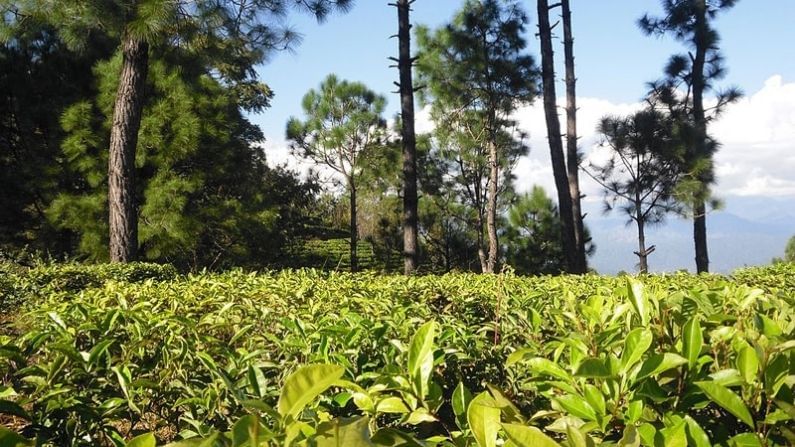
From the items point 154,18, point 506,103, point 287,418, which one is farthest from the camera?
point 506,103

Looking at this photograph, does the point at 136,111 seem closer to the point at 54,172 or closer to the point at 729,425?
the point at 54,172

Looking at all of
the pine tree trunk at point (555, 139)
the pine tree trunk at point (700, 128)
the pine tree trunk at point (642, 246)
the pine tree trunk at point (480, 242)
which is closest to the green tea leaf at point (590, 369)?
the pine tree trunk at point (555, 139)

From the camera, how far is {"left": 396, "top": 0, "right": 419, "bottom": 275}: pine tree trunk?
996cm

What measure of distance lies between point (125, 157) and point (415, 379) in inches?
315

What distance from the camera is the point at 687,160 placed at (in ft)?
49.6

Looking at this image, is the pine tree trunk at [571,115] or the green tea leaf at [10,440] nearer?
the green tea leaf at [10,440]

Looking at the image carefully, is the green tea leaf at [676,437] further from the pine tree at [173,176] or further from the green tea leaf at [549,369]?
the pine tree at [173,176]

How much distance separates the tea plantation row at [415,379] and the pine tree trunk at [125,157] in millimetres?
6112

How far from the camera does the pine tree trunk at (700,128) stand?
14453 mm

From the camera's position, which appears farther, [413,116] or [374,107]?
[374,107]

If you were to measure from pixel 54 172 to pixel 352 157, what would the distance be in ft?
35.9

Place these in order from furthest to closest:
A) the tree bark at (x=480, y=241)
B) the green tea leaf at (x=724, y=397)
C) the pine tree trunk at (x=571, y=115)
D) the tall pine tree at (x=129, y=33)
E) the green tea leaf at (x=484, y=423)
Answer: the tree bark at (x=480, y=241) → the pine tree trunk at (x=571, y=115) → the tall pine tree at (x=129, y=33) → the green tea leaf at (x=724, y=397) → the green tea leaf at (x=484, y=423)

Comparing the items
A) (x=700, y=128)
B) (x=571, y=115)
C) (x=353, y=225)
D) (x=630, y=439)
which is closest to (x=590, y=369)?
(x=630, y=439)

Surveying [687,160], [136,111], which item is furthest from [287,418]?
[687,160]
